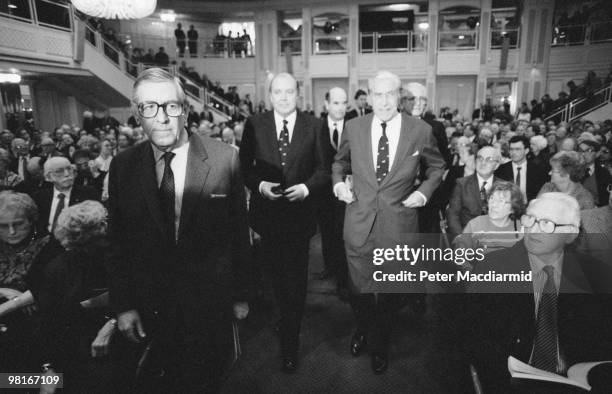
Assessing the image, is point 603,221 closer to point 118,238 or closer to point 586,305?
point 586,305

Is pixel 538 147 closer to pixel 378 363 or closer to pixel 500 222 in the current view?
pixel 500 222

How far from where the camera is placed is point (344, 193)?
210 cm

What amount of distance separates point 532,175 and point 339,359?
2.71 meters

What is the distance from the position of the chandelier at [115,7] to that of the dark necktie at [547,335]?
17.3 feet


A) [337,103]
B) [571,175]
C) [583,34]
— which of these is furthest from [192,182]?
[583,34]

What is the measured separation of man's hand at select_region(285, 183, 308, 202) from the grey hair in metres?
0.99

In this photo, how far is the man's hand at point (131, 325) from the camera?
4.67 ft

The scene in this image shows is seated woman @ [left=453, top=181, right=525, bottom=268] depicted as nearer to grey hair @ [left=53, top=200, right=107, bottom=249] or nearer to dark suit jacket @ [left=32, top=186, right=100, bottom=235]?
grey hair @ [left=53, top=200, right=107, bottom=249]

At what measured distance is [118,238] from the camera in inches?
56.1

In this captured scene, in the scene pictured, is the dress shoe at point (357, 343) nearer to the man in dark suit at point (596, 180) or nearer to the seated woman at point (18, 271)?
the seated woman at point (18, 271)

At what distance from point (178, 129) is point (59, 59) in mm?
9588

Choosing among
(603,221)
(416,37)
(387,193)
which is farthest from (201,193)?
(416,37)

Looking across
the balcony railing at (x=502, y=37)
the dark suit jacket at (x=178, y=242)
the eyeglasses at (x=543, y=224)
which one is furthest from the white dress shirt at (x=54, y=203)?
the balcony railing at (x=502, y=37)

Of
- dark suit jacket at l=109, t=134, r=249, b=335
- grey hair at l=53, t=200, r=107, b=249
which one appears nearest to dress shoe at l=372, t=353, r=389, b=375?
dark suit jacket at l=109, t=134, r=249, b=335
